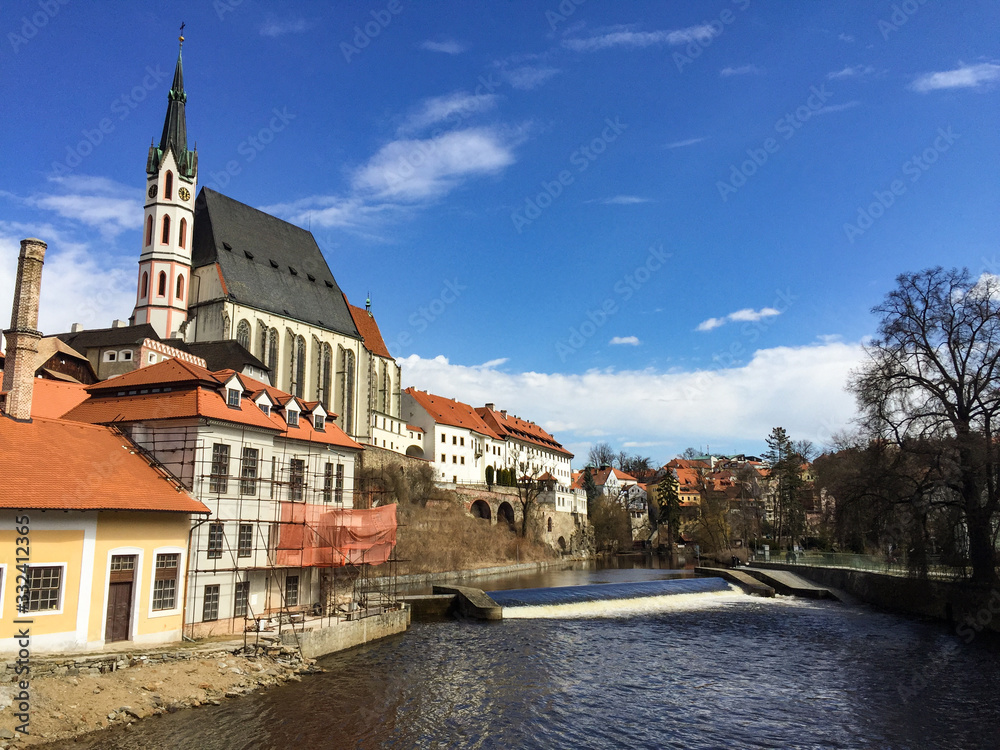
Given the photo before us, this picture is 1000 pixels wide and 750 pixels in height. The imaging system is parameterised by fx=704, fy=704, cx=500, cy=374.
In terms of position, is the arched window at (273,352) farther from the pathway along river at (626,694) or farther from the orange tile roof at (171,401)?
the pathway along river at (626,694)

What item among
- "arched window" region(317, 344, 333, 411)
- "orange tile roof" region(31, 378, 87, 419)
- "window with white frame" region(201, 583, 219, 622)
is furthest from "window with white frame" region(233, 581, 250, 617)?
"arched window" region(317, 344, 333, 411)

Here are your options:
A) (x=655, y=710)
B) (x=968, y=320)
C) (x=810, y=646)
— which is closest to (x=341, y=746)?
(x=655, y=710)

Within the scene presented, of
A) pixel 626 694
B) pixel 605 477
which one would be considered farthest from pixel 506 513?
pixel 605 477

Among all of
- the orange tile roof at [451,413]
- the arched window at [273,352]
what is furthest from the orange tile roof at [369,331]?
the arched window at [273,352]

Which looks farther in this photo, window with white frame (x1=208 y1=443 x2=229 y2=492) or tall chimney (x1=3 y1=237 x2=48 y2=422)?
window with white frame (x1=208 y1=443 x2=229 y2=492)

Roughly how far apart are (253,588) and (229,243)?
45.2m

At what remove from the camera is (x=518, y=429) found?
325ft

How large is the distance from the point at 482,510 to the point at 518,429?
92.4ft

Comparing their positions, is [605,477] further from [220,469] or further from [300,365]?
[220,469]

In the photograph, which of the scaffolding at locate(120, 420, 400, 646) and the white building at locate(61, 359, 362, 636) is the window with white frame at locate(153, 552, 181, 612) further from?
the white building at locate(61, 359, 362, 636)

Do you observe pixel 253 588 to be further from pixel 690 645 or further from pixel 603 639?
pixel 690 645

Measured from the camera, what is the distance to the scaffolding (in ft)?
77.3

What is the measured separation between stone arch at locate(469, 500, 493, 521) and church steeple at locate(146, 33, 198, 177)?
40.6 m

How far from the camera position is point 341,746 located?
15.8 meters
